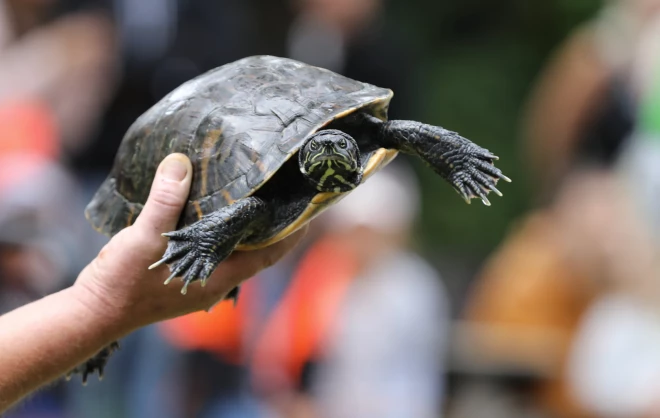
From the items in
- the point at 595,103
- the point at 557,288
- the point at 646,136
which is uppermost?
the point at 595,103

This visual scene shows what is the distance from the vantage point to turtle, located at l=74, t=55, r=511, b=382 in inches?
77.0

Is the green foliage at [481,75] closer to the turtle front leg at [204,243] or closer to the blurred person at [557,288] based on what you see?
the blurred person at [557,288]

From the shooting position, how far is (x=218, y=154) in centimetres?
207

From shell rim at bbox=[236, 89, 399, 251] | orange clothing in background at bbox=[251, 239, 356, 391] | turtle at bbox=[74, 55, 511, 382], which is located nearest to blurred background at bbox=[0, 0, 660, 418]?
orange clothing in background at bbox=[251, 239, 356, 391]

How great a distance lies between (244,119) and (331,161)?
0.28m

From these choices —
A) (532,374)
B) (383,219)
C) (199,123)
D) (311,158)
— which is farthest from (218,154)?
(532,374)

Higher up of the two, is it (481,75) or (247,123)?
(481,75)

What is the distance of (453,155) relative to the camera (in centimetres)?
213

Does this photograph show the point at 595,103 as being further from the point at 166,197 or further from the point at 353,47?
the point at 166,197

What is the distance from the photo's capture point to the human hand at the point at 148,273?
202 centimetres

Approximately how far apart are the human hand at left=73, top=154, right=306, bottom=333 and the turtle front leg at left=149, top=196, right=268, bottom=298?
0.08 metres

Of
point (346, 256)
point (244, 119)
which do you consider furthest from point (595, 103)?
point (244, 119)

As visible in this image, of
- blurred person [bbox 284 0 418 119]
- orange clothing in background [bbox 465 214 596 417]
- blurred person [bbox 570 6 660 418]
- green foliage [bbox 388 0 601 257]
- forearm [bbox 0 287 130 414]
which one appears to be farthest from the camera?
green foliage [bbox 388 0 601 257]

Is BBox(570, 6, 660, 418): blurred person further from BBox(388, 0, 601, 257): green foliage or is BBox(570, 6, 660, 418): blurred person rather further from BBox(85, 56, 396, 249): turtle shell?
BBox(388, 0, 601, 257): green foliage
